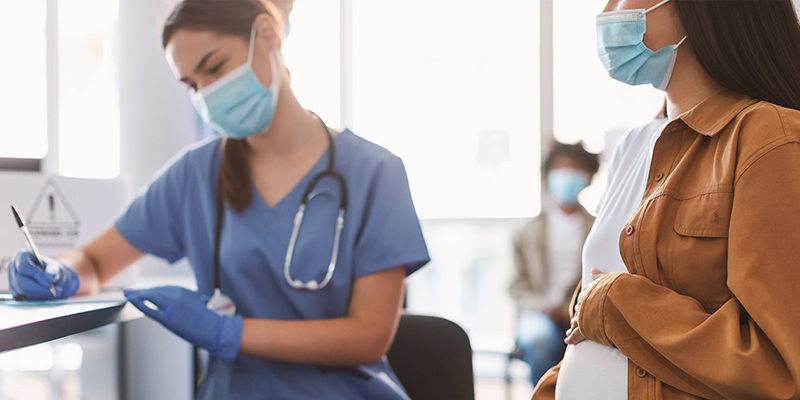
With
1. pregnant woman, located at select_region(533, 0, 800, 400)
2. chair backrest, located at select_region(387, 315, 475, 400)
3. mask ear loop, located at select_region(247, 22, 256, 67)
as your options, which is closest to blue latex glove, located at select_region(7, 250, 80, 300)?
mask ear loop, located at select_region(247, 22, 256, 67)

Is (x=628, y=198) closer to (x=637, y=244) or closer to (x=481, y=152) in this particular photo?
(x=637, y=244)

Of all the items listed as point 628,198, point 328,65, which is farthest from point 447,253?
point 628,198

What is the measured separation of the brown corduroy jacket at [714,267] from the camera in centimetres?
61

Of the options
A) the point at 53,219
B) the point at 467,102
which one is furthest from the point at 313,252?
the point at 467,102

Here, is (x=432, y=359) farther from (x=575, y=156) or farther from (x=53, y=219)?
(x=575, y=156)

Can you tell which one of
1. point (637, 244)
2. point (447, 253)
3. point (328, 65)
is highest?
point (328, 65)

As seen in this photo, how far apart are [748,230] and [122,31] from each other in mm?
2156

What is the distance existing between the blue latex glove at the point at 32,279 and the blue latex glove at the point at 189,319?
0.23 meters

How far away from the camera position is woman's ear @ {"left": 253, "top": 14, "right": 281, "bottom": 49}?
114 centimetres

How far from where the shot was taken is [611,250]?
2.77ft

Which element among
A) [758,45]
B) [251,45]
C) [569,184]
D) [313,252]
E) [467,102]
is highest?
[467,102]

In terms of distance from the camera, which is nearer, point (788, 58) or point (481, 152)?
point (788, 58)

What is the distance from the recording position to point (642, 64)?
84cm

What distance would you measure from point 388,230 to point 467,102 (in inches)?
101
